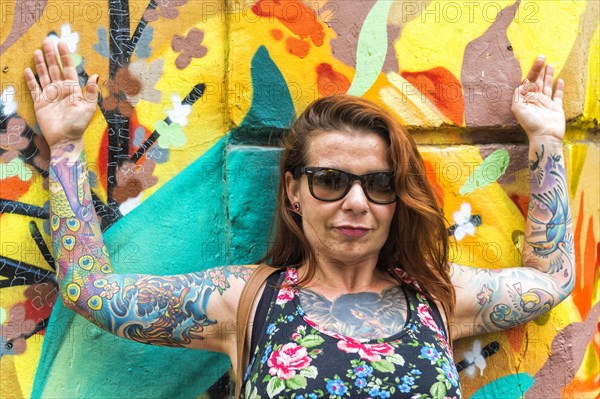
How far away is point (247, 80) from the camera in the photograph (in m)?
2.54

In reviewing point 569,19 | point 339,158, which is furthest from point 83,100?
point 569,19

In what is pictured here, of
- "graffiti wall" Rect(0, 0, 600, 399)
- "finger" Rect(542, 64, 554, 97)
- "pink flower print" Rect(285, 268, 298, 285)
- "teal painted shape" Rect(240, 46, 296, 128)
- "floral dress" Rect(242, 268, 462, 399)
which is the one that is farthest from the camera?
"finger" Rect(542, 64, 554, 97)

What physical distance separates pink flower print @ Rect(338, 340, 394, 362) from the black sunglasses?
42 cm

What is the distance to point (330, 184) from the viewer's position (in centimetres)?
221

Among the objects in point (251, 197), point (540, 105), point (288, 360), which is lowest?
point (288, 360)

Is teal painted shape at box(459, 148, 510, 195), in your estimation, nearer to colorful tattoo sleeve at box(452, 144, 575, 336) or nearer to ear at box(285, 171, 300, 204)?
colorful tattoo sleeve at box(452, 144, 575, 336)

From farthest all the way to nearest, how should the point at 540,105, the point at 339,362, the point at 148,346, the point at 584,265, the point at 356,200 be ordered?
1. the point at 584,265
2. the point at 540,105
3. the point at 148,346
4. the point at 356,200
5. the point at 339,362

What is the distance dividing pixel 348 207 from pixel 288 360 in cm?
47

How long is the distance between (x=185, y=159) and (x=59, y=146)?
0.44 metres

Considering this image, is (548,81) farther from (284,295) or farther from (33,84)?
(33,84)

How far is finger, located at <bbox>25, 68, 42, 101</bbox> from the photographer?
2348 millimetres

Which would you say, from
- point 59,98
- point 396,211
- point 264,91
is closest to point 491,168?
point 396,211

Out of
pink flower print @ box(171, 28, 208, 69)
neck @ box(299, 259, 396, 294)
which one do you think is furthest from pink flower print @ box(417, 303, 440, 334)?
pink flower print @ box(171, 28, 208, 69)

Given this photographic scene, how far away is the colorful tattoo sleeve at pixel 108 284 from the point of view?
2211 mm
